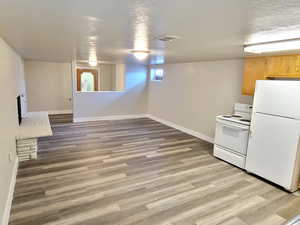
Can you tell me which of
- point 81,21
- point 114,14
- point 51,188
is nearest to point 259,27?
point 114,14

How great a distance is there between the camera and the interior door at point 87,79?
9312 millimetres

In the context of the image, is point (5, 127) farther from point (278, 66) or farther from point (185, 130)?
point (185, 130)

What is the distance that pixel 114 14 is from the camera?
1.42m

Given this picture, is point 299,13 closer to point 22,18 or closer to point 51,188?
point 22,18

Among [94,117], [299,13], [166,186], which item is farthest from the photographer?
[94,117]

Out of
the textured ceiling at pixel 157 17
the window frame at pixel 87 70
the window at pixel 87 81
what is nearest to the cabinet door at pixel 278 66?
the textured ceiling at pixel 157 17

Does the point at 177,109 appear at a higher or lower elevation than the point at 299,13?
lower

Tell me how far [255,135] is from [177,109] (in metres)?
3.17

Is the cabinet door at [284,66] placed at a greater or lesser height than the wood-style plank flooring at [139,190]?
greater

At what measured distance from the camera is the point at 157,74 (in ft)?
24.7

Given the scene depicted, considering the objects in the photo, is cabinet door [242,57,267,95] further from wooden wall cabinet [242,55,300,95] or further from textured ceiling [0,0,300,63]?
textured ceiling [0,0,300,63]

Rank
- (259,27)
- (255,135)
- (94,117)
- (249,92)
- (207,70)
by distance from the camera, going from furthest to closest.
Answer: (94,117), (207,70), (249,92), (255,135), (259,27)

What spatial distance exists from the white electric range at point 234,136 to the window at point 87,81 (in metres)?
7.01

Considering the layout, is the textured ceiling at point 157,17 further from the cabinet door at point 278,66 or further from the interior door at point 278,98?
the cabinet door at point 278,66
